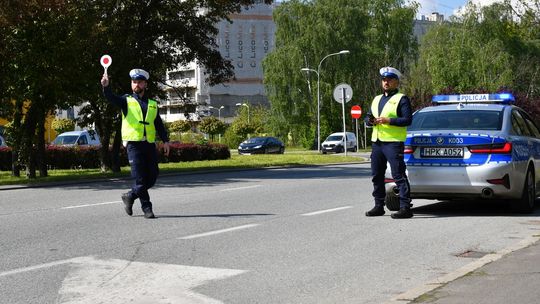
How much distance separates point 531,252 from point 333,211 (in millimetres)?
4610

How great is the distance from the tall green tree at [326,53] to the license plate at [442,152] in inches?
2035

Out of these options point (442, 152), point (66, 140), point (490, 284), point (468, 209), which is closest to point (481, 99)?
point (468, 209)

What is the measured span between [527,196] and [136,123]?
545cm

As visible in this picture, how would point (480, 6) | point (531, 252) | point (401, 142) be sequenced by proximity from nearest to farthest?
point (531, 252) → point (401, 142) → point (480, 6)

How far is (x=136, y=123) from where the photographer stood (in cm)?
1069

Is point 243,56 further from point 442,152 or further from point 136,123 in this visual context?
point 136,123

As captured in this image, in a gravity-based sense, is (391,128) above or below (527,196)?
above

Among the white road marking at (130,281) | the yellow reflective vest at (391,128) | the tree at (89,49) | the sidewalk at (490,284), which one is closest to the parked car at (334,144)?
the tree at (89,49)

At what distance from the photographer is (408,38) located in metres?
71.8

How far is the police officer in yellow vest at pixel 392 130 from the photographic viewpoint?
34.9ft

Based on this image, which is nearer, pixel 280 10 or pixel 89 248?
pixel 89 248

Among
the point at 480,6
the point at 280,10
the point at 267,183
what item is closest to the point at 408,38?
the point at 480,6

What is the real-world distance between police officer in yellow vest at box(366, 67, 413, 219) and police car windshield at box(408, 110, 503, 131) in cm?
105

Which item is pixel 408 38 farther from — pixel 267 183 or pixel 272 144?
pixel 267 183
